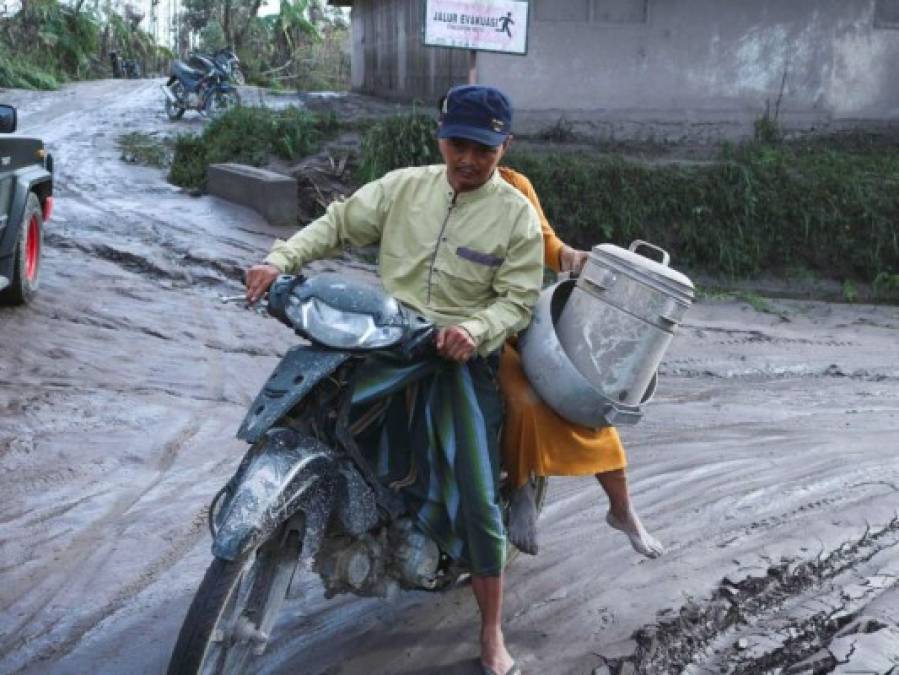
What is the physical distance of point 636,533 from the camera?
377 centimetres

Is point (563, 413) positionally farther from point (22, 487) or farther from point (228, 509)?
point (22, 487)

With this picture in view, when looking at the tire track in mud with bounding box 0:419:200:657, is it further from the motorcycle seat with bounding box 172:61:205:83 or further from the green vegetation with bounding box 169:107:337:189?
the motorcycle seat with bounding box 172:61:205:83

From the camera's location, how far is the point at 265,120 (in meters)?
13.4

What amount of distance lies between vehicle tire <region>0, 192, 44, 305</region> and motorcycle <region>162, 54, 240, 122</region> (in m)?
11.7

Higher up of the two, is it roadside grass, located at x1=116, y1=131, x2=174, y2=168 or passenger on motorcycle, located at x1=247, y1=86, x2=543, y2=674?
passenger on motorcycle, located at x1=247, y1=86, x2=543, y2=674

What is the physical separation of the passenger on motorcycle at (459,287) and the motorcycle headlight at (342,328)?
30cm

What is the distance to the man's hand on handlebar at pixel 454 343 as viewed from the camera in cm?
284

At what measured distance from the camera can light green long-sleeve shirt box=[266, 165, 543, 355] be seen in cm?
319

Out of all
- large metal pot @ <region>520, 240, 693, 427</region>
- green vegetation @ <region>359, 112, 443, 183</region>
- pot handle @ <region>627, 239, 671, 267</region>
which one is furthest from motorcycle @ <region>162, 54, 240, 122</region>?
large metal pot @ <region>520, 240, 693, 427</region>

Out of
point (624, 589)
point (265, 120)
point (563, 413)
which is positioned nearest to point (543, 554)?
point (624, 589)

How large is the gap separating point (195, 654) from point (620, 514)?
1.73m

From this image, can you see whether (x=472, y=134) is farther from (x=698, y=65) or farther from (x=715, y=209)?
(x=698, y=65)

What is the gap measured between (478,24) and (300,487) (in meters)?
8.02

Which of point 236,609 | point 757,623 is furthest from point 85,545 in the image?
point 757,623
